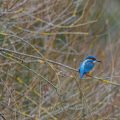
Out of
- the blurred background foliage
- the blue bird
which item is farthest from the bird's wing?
the blurred background foliage

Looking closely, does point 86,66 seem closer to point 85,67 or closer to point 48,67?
point 85,67

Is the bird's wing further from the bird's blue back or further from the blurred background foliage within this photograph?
the blurred background foliage

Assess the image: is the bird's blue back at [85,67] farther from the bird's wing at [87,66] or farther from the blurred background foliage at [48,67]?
the blurred background foliage at [48,67]

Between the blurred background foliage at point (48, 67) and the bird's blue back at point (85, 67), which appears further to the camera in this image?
the blurred background foliage at point (48, 67)

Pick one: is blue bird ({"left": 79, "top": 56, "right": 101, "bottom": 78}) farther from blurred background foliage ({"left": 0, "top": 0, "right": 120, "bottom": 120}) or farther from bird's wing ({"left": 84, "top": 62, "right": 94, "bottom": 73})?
blurred background foliage ({"left": 0, "top": 0, "right": 120, "bottom": 120})

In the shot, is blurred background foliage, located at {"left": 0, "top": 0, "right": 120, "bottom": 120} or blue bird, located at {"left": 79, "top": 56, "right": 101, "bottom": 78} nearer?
blue bird, located at {"left": 79, "top": 56, "right": 101, "bottom": 78}

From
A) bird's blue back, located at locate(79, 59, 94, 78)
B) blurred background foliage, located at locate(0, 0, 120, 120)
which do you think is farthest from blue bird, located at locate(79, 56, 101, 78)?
blurred background foliage, located at locate(0, 0, 120, 120)

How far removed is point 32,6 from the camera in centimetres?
764

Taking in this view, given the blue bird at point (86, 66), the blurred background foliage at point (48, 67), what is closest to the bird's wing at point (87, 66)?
the blue bird at point (86, 66)

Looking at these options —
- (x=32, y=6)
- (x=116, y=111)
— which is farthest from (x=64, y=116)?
(x=32, y=6)

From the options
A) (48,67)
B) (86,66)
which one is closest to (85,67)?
(86,66)

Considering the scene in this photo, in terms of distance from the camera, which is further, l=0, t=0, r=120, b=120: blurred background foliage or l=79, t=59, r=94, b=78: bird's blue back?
l=0, t=0, r=120, b=120: blurred background foliage

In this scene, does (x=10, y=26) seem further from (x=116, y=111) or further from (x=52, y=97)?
(x=116, y=111)

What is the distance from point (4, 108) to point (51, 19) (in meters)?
1.72
